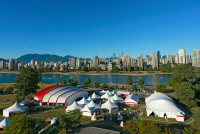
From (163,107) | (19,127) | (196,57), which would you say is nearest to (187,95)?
(163,107)

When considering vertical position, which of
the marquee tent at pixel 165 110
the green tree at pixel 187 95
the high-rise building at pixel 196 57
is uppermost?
the high-rise building at pixel 196 57

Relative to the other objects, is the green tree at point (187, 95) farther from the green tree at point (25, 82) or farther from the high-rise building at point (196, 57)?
the high-rise building at point (196, 57)

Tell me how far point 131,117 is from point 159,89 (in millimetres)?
18711

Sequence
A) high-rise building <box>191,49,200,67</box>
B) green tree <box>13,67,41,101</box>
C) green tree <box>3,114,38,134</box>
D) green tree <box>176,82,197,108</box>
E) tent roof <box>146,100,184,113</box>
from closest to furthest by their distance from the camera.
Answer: green tree <box>3,114,38,134</box> < tent roof <box>146,100,184,113</box> < green tree <box>176,82,197,108</box> < green tree <box>13,67,41,101</box> < high-rise building <box>191,49,200,67</box>

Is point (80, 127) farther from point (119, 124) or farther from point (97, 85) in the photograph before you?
point (97, 85)

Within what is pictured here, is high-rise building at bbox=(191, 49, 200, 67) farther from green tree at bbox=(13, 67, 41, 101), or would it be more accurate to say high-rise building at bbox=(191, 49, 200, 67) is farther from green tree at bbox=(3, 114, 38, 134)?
green tree at bbox=(3, 114, 38, 134)

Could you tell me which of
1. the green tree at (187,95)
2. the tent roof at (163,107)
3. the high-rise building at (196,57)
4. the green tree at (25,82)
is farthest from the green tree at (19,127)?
the high-rise building at (196,57)

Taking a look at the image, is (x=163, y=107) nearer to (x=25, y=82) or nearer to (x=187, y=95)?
(x=187, y=95)

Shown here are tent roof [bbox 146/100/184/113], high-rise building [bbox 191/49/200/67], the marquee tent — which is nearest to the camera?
the marquee tent

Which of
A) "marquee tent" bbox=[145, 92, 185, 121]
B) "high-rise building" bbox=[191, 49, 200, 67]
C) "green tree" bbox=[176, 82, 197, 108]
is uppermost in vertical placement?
"high-rise building" bbox=[191, 49, 200, 67]

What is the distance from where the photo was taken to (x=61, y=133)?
38.4ft

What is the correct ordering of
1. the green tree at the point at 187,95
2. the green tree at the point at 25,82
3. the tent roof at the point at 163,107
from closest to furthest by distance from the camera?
the tent roof at the point at 163,107 → the green tree at the point at 187,95 → the green tree at the point at 25,82

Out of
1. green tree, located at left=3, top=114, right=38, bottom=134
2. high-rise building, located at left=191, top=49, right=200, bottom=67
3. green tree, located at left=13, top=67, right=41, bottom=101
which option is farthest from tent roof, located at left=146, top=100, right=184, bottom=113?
high-rise building, located at left=191, top=49, right=200, bottom=67

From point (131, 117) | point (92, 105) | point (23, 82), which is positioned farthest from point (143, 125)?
point (23, 82)
